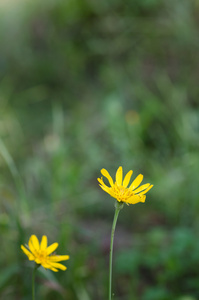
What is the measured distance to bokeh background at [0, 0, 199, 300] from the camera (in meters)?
1.37

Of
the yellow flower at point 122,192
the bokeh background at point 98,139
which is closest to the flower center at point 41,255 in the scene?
the yellow flower at point 122,192

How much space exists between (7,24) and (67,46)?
66 cm

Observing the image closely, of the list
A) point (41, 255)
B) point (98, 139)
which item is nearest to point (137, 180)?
point (41, 255)

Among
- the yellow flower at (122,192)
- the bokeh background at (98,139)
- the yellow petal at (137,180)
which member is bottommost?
the yellow flower at (122,192)

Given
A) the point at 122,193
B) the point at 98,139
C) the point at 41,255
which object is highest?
the point at 98,139

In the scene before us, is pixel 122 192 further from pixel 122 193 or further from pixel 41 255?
pixel 41 255

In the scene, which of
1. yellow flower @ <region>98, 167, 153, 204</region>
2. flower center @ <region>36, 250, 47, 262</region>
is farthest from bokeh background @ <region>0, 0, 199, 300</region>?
yellow flower @ <region>98, 167, 153, 204</region>

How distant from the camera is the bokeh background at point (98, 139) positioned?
137 cm

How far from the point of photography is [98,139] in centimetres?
256

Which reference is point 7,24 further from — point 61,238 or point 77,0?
point 61,238

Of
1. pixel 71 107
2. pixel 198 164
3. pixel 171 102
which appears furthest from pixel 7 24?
pixel 198 164

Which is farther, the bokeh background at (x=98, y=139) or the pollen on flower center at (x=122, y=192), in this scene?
the bokeh background at (x=98, y=139)

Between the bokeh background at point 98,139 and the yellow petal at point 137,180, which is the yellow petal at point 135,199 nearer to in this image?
the yellow petal at point 137,180

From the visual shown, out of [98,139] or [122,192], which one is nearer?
[122,192]
